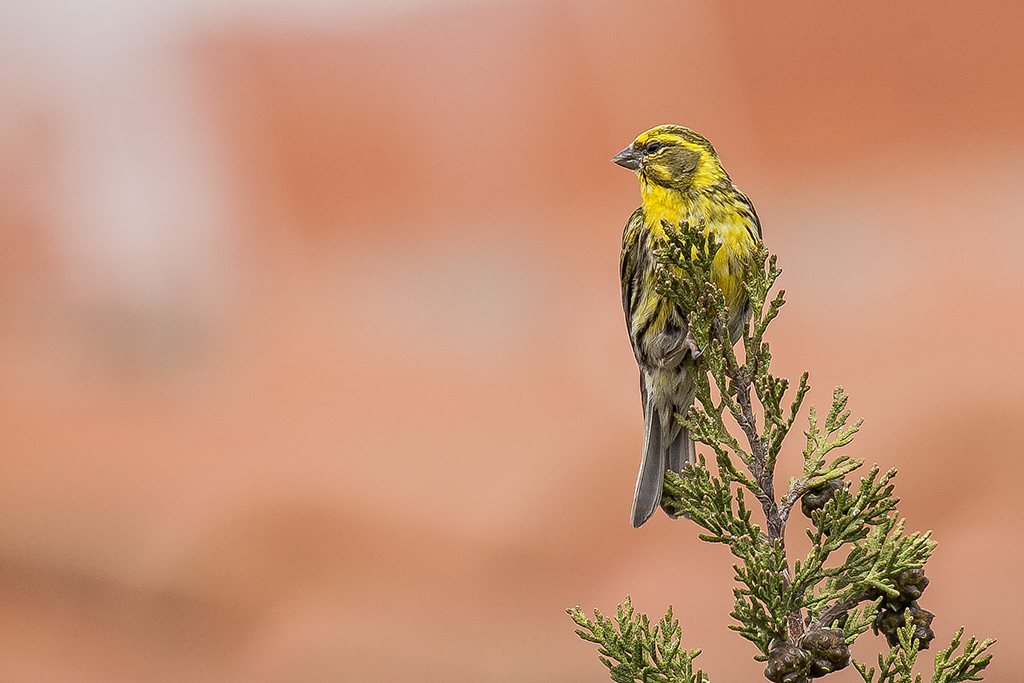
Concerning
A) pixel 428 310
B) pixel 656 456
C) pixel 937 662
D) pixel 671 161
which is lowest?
pixel 937 662

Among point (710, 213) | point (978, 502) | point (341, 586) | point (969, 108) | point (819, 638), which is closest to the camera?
point (819, 638)

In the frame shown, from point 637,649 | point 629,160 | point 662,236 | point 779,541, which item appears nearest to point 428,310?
point 629,160

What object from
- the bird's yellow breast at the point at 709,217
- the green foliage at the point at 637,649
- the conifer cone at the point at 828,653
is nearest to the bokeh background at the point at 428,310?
the bird's yellow breast at the point at 709,217

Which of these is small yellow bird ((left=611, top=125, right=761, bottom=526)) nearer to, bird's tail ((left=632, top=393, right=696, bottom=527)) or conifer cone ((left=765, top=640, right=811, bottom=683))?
bird's tail ((left=632, top=393, right=696, bottom=527))

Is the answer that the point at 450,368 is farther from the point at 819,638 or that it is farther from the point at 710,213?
the point at 819,638

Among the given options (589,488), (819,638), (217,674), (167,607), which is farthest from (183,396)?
(819,638)

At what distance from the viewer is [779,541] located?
833 millimetres

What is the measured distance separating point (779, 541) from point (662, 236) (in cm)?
61

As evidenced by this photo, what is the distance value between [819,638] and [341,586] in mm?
2057

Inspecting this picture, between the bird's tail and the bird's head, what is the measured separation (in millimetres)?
324

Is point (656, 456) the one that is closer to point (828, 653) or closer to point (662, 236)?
point (662, 236)

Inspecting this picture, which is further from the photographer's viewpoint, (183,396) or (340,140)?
(340,140)

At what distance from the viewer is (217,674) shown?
2621 mm

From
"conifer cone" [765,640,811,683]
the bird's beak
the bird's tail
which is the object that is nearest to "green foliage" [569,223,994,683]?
"conifer cone" [765,640,811,683]
